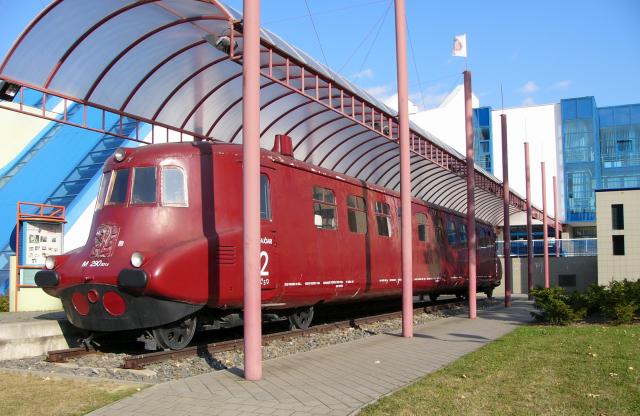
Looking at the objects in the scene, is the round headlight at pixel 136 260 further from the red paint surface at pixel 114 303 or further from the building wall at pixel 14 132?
the building wall at pixel 14 132

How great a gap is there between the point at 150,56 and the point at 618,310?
11527mm

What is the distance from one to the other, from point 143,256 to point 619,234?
22.5 m

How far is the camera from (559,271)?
3384cm

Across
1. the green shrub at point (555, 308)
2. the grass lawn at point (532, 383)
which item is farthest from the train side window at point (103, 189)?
the green shrub at point (555, 308)

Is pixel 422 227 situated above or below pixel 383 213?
below

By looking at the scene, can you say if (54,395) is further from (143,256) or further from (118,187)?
(118,187)

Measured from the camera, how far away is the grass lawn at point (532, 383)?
6043 millimetres

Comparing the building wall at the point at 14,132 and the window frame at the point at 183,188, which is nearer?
the window frame at the point at 183,188

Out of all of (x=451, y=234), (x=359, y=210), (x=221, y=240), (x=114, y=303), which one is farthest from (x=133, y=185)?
(x=451, y=234)

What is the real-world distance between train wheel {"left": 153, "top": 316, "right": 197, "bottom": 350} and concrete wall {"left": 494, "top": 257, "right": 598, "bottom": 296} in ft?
88.3

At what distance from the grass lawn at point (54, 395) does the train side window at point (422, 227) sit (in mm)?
11783

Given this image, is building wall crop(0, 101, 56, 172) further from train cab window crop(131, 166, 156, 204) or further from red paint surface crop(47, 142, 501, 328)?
train cab window crop(131, 166, 156, 204)

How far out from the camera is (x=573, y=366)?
830cm

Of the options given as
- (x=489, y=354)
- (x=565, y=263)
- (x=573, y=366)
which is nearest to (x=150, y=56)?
(x=489, y=354)
